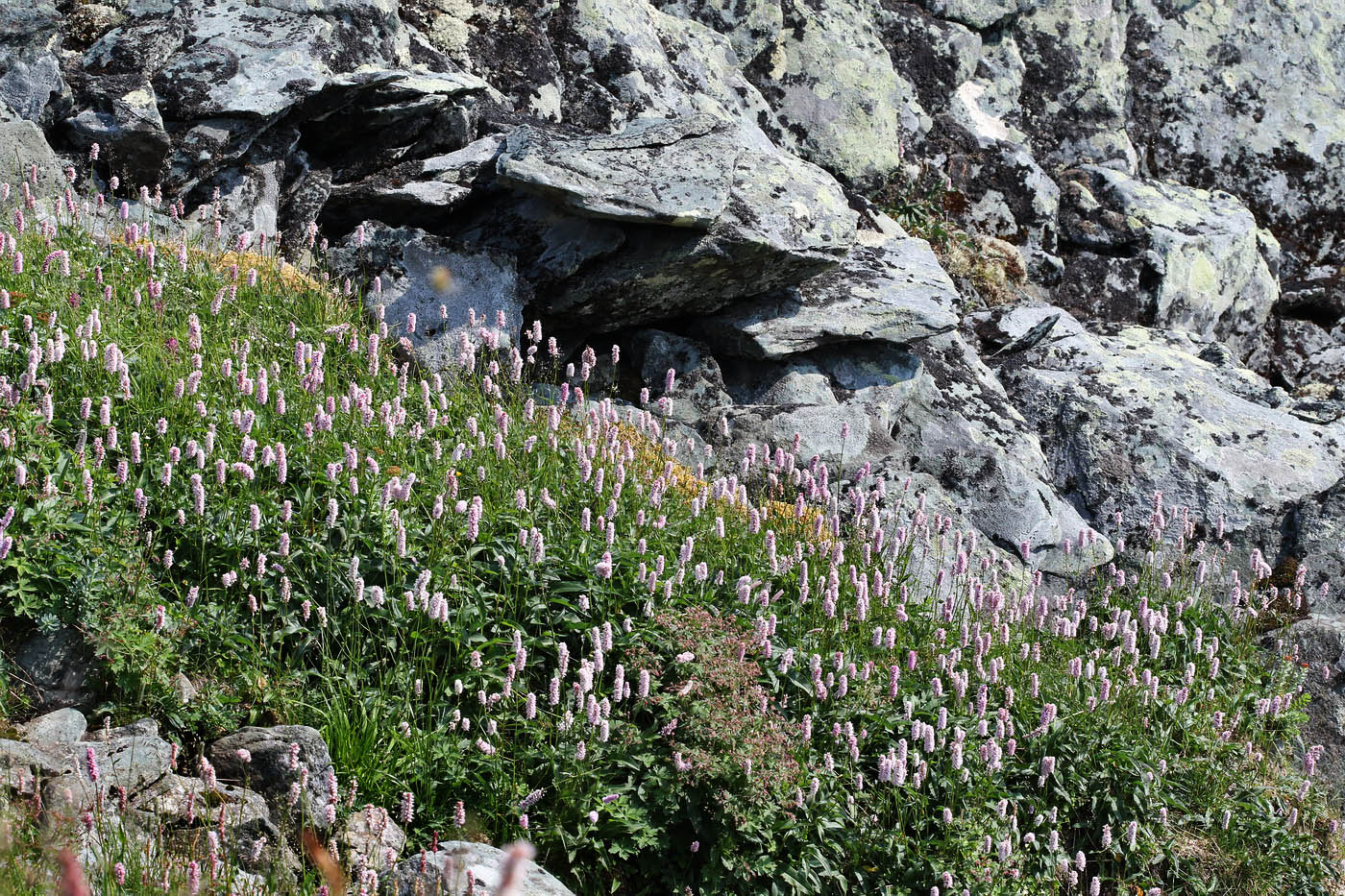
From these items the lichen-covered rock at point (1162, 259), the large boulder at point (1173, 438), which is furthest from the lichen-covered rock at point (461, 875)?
the lichen-covered rock at point (1162, 259)

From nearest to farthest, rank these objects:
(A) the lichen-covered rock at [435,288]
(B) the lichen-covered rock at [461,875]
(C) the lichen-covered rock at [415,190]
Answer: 1. (B) the lichen-covered rock at [461,875]
2. (A) the lichen-covered rock at [435,288]
3. (C) the lichen-covered rock at [415,190]

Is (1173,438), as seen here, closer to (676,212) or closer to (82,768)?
(676,212)

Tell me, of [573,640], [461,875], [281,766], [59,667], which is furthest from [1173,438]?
[59,667]

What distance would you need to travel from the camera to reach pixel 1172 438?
407 inches

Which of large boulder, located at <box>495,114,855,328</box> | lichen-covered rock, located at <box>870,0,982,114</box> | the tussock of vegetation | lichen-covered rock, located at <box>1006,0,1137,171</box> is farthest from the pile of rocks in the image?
lichen-covered rock, located at <box>1006,0,1137,171</box>

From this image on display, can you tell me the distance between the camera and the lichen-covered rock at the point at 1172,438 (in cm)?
994

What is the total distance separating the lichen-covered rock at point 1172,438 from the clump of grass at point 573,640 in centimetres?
195

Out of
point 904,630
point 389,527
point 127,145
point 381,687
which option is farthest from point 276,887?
point 127,145

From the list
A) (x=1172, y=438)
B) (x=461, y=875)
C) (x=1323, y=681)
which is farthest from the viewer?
(x=1172, y=438)

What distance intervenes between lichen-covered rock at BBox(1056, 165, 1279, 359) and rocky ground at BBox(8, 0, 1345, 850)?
2.1 inches

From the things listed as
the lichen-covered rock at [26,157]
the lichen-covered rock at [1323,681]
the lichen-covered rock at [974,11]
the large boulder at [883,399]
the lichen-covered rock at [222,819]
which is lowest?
the lichen-covered rock at [1323,681]

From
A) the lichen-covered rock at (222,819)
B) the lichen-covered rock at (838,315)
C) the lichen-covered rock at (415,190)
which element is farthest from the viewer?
the lichen-covered rock at (838,315)

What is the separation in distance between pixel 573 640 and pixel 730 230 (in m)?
4.21

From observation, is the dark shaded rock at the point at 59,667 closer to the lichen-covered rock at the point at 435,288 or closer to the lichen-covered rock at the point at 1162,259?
the lichen-covered rock at the point at 435,288
